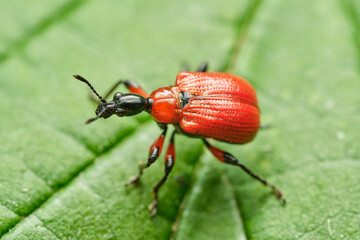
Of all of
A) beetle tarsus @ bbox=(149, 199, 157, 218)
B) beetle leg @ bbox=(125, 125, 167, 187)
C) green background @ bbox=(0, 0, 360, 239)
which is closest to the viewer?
green background @ bbox=(0, 0, 360, 239)

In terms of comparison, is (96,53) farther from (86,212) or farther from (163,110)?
(86,212)

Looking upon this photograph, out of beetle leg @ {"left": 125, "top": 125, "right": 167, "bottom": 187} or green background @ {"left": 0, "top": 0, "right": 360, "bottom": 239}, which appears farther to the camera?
beetle leg @ {"left": 125, "top": 125, "right": 167, "bottom": 187}

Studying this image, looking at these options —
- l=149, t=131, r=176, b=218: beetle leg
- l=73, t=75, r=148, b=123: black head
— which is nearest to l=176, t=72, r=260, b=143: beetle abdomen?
l=149, t=131, r=176, b=218: beetle leg

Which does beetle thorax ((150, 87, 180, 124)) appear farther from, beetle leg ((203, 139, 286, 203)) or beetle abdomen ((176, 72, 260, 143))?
beetle leg ((203, 139, 286, 203))

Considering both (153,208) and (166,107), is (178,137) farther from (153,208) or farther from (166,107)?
(153,208)

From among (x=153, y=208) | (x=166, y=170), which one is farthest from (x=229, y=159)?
(x=153, y=208)

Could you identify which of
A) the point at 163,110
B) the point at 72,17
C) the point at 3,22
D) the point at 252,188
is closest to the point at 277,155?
the point at 252,188

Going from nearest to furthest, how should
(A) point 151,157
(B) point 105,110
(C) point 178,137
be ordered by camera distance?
1. (B) point 105,110
2. (A) point 151,157
3. (C) point 178,137

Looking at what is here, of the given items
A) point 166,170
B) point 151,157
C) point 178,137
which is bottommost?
point 178,137

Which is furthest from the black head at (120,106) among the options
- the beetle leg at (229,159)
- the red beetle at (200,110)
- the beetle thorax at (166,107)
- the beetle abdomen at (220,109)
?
the beetle leg at (229,159)
